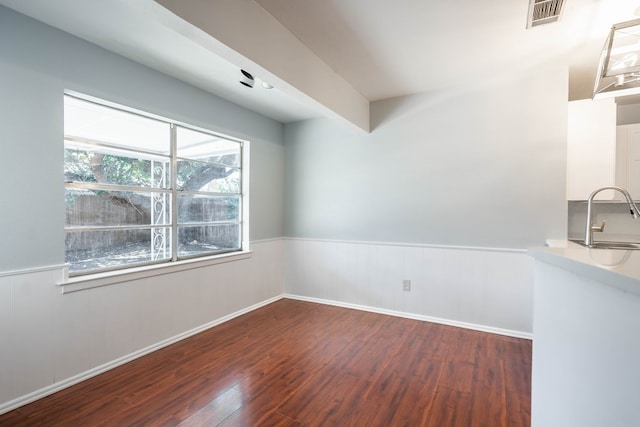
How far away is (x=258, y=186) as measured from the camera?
4.22 meters

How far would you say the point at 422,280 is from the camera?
3.65 meters

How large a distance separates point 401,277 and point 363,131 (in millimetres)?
1960

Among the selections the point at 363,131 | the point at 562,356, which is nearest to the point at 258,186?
the point at 363,131

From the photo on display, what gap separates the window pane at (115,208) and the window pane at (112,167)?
0.35 feet

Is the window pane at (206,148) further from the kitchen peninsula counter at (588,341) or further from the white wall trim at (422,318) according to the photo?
the kitchen peninsula counter at (588,341)

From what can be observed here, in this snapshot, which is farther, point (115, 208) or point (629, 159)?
point (629, 159)

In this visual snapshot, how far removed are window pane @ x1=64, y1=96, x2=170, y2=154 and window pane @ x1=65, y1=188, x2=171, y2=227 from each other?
47cm

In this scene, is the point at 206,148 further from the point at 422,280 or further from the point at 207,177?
the point at 422,280

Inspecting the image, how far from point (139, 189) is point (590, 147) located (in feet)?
14.5

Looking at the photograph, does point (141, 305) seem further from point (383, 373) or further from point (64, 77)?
point (383, 373)

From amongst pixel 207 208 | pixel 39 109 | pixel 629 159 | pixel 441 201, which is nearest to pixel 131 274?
pixel 207 208

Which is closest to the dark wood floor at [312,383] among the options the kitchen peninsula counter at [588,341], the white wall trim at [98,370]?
the white wall trim at [98,370]

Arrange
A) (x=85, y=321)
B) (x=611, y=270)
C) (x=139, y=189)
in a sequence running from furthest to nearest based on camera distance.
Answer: (x=139, y=189), (x=85, y=321), (x=611, y=270)

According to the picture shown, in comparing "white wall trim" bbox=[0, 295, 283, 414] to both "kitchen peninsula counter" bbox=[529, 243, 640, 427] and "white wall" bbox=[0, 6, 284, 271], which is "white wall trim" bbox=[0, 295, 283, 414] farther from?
"kitchen peninsula counter" bbox=[529, 243, 640, 427]
